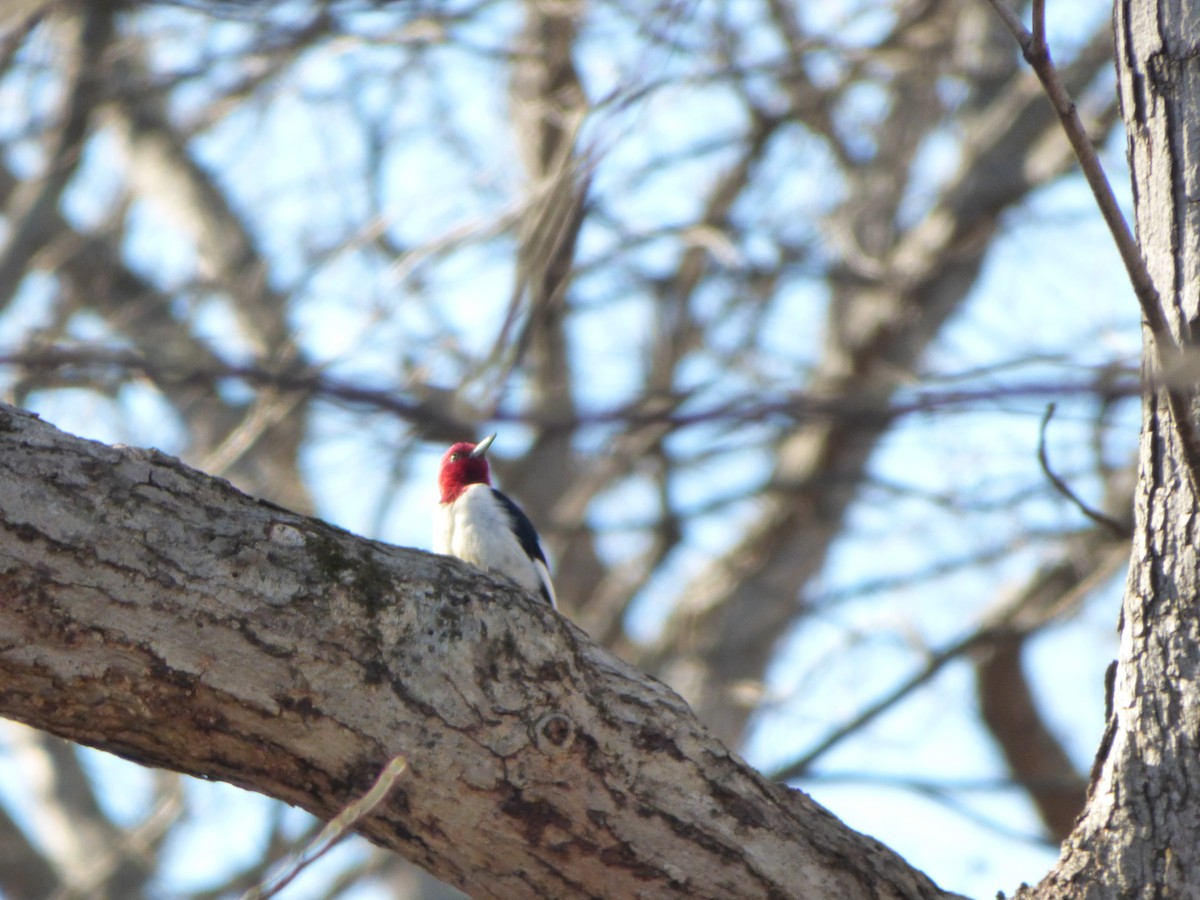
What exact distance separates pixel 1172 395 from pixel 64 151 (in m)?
5.40

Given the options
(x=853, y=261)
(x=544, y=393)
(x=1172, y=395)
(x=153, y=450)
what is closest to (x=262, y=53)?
(x=544, y=393)

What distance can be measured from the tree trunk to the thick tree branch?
391 mm

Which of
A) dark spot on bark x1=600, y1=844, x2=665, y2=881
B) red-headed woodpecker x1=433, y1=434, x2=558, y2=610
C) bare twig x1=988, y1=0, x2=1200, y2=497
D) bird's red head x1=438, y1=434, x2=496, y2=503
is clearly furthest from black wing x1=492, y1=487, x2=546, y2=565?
bare twig x1=988, y1=0, x2=1200, y2=497

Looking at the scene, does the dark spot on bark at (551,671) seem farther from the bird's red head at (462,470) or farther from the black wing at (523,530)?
the bird's red head at (462,470)

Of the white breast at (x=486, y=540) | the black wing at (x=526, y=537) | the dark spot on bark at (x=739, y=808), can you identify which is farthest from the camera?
the black wing at (x=526, y=537)

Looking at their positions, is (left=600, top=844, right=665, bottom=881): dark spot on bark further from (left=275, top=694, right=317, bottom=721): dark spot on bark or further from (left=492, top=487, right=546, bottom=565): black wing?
(left=492, top=487, right=546, bottom=565): black wing

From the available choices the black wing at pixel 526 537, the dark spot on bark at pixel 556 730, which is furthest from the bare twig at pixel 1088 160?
the black wing at pixel 526 537

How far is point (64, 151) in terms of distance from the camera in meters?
6.11

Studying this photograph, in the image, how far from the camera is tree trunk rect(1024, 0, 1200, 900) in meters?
2.31

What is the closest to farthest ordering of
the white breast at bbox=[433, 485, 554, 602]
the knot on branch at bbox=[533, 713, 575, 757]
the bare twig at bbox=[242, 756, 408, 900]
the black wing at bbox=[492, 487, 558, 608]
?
the bare twig at bbox=[242, 756, 408, 900] < the knot on branch at bbox=[533, 713, 575, 757] < the white breast at bbox=[433, 485, 554, 602] < the black wing at bbox=[492, 487, 558, 608]

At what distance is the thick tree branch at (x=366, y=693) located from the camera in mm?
2029

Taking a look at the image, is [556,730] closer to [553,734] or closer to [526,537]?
[553,734]

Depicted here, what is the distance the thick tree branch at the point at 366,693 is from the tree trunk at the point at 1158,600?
39cm

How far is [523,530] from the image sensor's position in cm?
505
